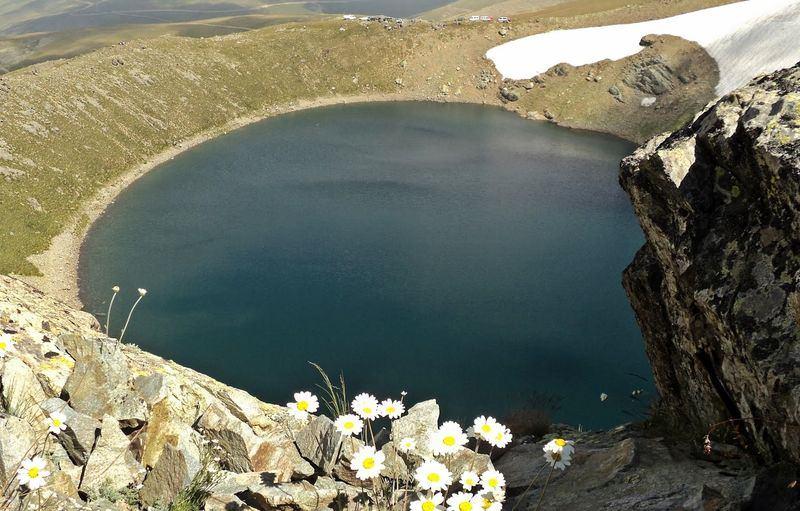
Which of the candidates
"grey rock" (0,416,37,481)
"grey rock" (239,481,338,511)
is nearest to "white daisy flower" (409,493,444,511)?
"grey rock" (239,481,338,511)

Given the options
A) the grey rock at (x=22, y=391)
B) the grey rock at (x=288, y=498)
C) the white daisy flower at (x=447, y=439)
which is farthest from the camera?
the grey rock at (x=22, y=391)

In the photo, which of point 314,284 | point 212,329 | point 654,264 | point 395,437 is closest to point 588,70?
point 314,284

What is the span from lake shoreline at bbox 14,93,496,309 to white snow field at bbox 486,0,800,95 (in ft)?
35.9

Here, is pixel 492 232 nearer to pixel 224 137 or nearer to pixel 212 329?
pixel 212 329

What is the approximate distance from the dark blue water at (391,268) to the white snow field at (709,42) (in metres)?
22.8

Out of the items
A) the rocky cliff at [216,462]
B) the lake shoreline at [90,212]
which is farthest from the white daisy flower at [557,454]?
the lake shoreline at [90,212]

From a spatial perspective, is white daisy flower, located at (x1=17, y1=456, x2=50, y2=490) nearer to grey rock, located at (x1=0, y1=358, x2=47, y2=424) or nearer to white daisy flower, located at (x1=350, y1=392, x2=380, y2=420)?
grey rock, located at (x1=0, y1=358, x2=47, y2=424)

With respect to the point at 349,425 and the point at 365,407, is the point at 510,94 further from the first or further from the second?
the point at 349,425

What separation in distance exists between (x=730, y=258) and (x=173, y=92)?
7737cm

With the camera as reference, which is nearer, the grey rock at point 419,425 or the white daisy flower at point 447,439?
the white daisy flower at point 447,439

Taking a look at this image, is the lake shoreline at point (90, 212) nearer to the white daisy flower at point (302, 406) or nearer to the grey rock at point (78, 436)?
the grey rock at point (78, 436)

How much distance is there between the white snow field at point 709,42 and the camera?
73312mm

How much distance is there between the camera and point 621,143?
70.4 metres

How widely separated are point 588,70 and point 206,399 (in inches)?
3237
